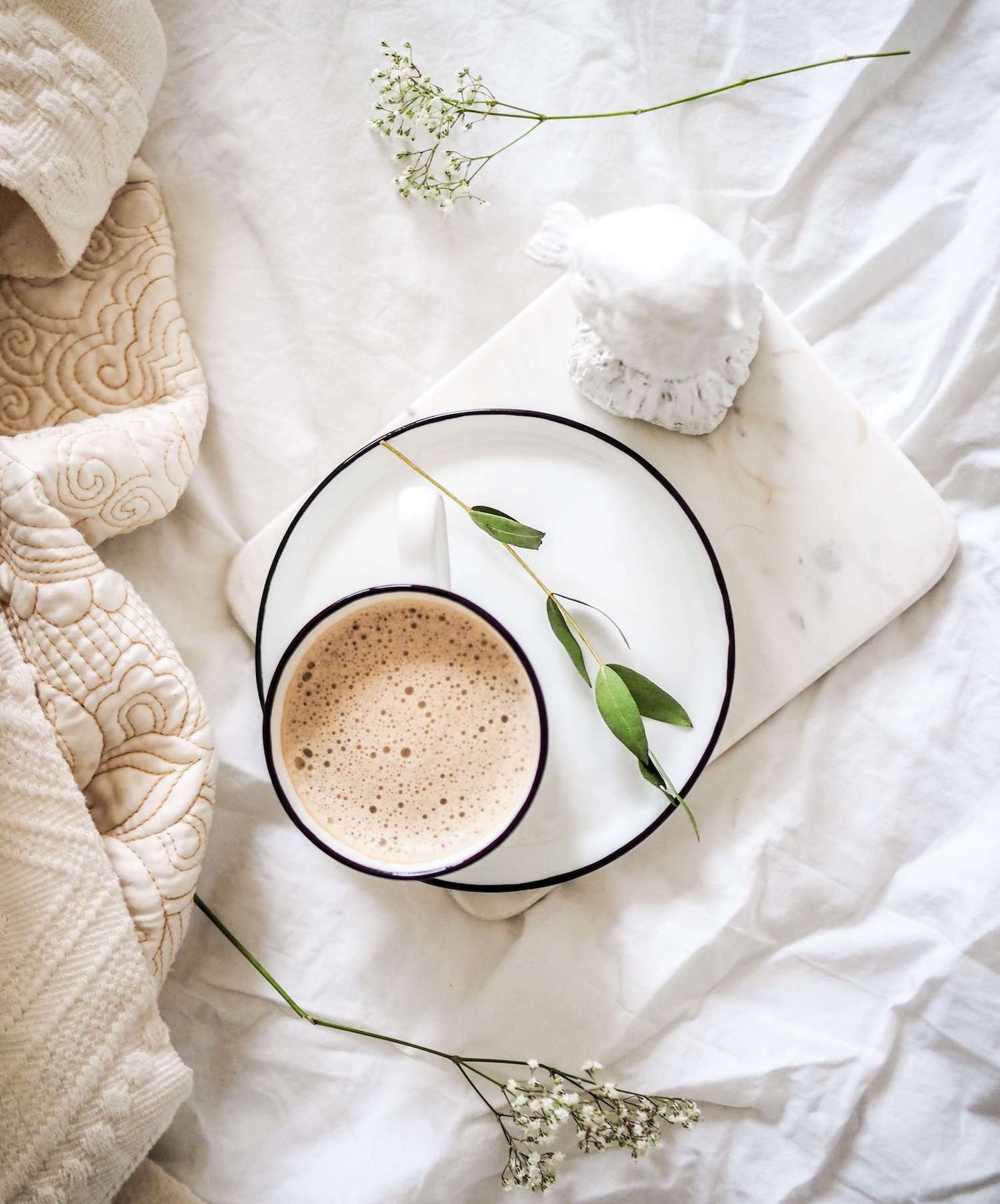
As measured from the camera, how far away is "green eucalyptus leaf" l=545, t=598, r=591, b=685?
0.81m

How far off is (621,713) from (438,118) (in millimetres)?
646

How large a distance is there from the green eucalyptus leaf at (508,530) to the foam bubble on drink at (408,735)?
9 centimetres

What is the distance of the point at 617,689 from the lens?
78 cm

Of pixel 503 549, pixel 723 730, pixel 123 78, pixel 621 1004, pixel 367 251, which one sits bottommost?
pixel 621 1004

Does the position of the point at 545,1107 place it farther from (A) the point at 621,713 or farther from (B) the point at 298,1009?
(A) the point at 621,713

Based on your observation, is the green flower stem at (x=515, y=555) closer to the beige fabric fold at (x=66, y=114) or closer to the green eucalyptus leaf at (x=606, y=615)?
the green eucalyptus leaf at (x=606, y=615)

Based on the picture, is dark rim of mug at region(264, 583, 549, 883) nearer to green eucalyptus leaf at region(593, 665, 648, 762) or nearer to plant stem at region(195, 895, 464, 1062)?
green eucalyptus leaf at region(593, 665, 648, 762)

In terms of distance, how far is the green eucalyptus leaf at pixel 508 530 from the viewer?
78 centimetres

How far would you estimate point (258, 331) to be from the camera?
968mm

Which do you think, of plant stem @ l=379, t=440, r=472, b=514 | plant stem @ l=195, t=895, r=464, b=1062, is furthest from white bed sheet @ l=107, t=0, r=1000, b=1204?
plant stem @ l=379, t=440, r=472, b=514

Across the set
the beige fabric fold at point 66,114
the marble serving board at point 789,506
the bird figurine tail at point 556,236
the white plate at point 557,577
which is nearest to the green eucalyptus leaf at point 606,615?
the white plate at point 557,577

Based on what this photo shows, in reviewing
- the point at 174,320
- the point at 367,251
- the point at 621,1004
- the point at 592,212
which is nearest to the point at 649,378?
the point at 592,212

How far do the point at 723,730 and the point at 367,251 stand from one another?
2.02 feet

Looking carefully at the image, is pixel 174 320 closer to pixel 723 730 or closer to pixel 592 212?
pixel 592 212
